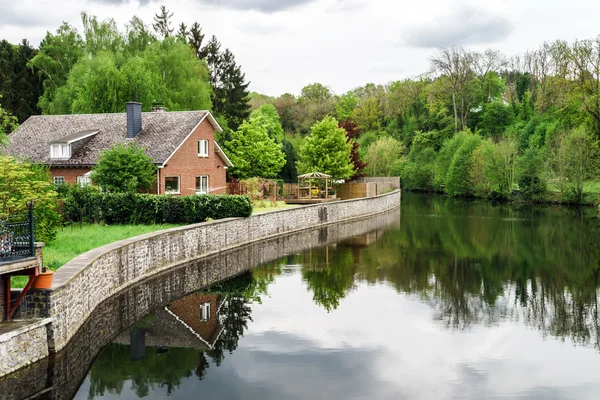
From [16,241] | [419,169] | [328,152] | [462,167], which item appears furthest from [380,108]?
[16,241]

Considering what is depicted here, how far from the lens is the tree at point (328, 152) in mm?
56281

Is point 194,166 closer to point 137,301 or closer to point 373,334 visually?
point 137,301

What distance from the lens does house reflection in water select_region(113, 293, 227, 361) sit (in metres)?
15.2

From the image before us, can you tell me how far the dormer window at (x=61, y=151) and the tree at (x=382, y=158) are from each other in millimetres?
48443

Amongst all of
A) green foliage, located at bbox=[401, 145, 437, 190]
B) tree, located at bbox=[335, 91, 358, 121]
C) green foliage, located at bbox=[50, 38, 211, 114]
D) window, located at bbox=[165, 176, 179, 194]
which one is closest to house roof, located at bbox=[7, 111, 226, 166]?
window, located at bbox=[165, 176, 179, 194]

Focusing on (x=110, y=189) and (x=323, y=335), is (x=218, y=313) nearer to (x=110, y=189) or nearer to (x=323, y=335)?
(x=323, y=335)

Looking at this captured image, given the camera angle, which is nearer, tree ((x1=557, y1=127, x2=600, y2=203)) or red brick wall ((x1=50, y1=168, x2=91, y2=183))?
red brick wall ((x1=50, y1=168, x2=91, y2=183))

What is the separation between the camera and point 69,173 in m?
36.0

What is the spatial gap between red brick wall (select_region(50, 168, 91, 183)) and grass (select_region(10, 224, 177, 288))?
352 inches

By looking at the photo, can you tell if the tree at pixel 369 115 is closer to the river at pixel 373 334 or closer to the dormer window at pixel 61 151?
the dormer window at pixel 61 151

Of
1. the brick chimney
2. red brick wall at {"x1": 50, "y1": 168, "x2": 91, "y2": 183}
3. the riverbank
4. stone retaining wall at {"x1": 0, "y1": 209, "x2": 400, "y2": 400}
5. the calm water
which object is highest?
the brick chimney

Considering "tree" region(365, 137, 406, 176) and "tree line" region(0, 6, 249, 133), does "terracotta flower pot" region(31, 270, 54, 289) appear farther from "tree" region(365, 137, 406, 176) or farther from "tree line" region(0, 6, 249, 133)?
"tree" region(365, 137, 406, 176)

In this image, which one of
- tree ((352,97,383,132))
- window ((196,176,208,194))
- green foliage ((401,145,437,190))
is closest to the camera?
window ((196,176,208,194))

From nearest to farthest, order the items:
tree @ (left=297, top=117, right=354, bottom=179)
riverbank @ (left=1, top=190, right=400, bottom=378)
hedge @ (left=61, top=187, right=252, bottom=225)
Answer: riverbank @ (left=1, top=190, right=400, bottom=378) < hedge @ (left=61, top=187, right=252, bottom=225) < tree @ (left=297, top=117, right=354, bottom=179)
